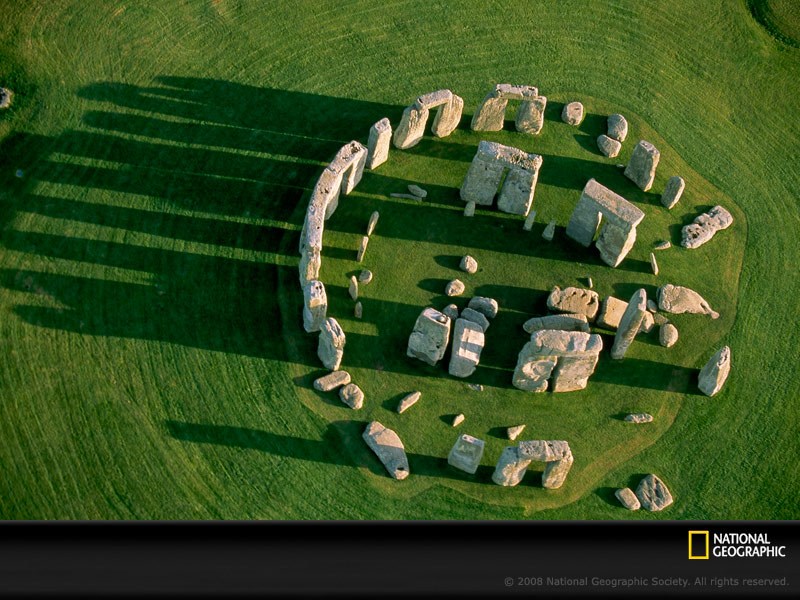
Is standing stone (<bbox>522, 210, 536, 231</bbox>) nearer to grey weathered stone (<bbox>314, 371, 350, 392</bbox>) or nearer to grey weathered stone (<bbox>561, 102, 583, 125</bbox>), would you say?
grey weathered stone (<bbox>561, 102, 583, 125</bbox>)

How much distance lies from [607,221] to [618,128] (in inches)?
177

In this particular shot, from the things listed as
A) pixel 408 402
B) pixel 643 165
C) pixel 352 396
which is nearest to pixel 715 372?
pixel 643 165

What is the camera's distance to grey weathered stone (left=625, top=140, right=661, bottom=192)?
29141 millimetres

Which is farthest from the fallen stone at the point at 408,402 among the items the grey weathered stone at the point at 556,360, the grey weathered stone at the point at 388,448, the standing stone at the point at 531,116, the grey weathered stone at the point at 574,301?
the standing stone at the point at 531,116

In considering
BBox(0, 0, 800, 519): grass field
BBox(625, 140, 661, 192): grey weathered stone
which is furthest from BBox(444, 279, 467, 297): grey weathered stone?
BBox(625, 140, 661, 192): grey weathered stone

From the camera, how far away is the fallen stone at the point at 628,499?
80.7 feet

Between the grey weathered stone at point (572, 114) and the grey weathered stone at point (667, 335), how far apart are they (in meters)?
7.77

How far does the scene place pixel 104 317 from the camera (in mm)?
26406

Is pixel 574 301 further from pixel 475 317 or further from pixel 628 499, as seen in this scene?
pixel 628 499

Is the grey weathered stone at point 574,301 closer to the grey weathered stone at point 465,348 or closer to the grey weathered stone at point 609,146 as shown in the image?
the grey weathered stone at point 465,348

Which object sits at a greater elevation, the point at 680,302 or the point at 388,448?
the point at 680,302

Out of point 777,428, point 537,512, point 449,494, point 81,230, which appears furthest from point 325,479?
point 777,428

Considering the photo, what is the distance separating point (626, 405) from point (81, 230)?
1639 cm

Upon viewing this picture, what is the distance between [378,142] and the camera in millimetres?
28812
